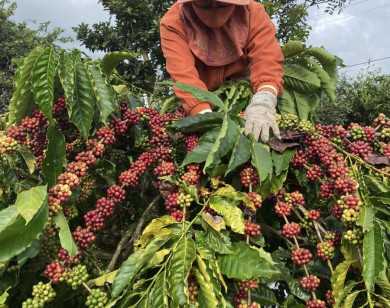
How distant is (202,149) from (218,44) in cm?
80

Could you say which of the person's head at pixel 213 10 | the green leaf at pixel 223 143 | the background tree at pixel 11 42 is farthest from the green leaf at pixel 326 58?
the background tree at pixel 11 42

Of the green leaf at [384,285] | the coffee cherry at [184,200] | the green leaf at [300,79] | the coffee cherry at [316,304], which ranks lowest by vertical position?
the coffee cherry at [316,304]

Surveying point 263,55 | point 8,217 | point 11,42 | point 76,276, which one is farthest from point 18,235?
point 11,42

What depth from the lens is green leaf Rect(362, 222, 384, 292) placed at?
0.75 m

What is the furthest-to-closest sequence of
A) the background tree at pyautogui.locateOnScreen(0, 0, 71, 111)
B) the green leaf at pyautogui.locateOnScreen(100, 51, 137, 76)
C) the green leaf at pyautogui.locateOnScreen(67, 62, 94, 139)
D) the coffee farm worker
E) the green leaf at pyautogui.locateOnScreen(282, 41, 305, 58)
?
the background tree at pyautogui.locateOnScreen(0, 0, 71, 111)
the green leaf at pyautogui.locateOnScreen(282, 41, 305, 58)
the coffee farm worker
the green leaf at pyautogui.locateOnScreen(100, 51, 137, 76)
the green leaf at pyautogui.locateOnScreen(67, 62, 94, 139)

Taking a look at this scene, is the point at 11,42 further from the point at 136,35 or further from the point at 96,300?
the point at 96,300

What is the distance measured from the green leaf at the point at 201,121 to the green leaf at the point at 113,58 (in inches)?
16.6

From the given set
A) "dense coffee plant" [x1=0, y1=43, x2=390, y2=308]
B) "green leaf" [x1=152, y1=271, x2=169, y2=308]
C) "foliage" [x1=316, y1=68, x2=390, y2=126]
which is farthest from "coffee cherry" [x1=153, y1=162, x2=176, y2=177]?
"foliage" [x1=316, y1=68, x2=390, y2=126]

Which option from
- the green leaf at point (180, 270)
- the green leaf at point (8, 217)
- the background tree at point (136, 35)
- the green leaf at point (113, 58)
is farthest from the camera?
the background tree at point (136, 35)

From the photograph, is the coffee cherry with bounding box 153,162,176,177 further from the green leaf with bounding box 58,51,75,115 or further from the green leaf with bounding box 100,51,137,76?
the green leaf with bounding box 100,51,137,76

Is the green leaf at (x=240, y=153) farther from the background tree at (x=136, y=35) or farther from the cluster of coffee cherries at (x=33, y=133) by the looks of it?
the background tree at (x=136, y=35)

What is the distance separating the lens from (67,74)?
990 mm

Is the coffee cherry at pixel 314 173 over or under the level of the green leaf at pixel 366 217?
over

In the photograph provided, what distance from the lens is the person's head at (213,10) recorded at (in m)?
1.42
